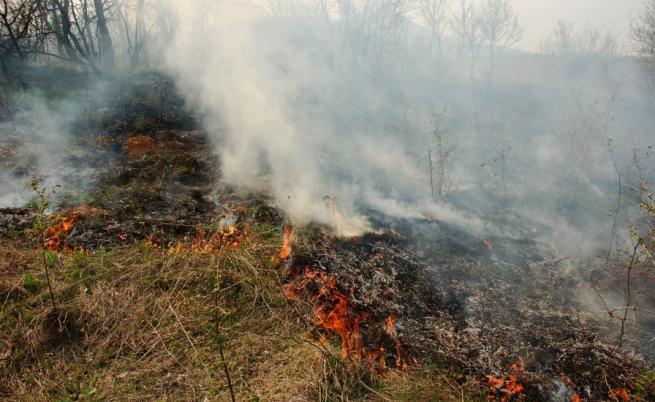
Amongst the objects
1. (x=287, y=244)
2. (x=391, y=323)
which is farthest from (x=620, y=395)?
(x=287, y=244)

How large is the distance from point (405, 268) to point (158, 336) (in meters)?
3.00

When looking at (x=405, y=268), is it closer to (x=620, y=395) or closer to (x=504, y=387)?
(x=504, y=387)

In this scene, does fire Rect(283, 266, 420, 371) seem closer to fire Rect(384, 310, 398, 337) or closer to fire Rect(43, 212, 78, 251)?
fire Rect(384, 310, 398, 337)

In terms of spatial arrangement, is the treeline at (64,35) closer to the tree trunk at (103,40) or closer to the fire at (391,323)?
the tree trunk at (103,40)

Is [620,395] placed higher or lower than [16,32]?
lower

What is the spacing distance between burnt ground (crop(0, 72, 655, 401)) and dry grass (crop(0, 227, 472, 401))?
0.43m

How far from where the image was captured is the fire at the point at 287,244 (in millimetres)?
4649

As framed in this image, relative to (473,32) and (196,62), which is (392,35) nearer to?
(473,32)

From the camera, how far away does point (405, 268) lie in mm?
4703

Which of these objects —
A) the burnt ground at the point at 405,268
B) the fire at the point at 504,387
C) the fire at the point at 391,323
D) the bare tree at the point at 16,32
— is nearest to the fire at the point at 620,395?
the burnt ground at the point at 405,268

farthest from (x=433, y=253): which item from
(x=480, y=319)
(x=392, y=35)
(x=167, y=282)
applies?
(x=392, y=35)

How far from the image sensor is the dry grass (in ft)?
9.45

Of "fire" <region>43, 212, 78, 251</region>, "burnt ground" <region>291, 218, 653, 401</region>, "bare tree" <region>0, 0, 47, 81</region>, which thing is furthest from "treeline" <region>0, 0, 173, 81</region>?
"burnt ground" <region>291, 218, 653, 401</region>

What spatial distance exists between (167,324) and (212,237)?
172 cm
